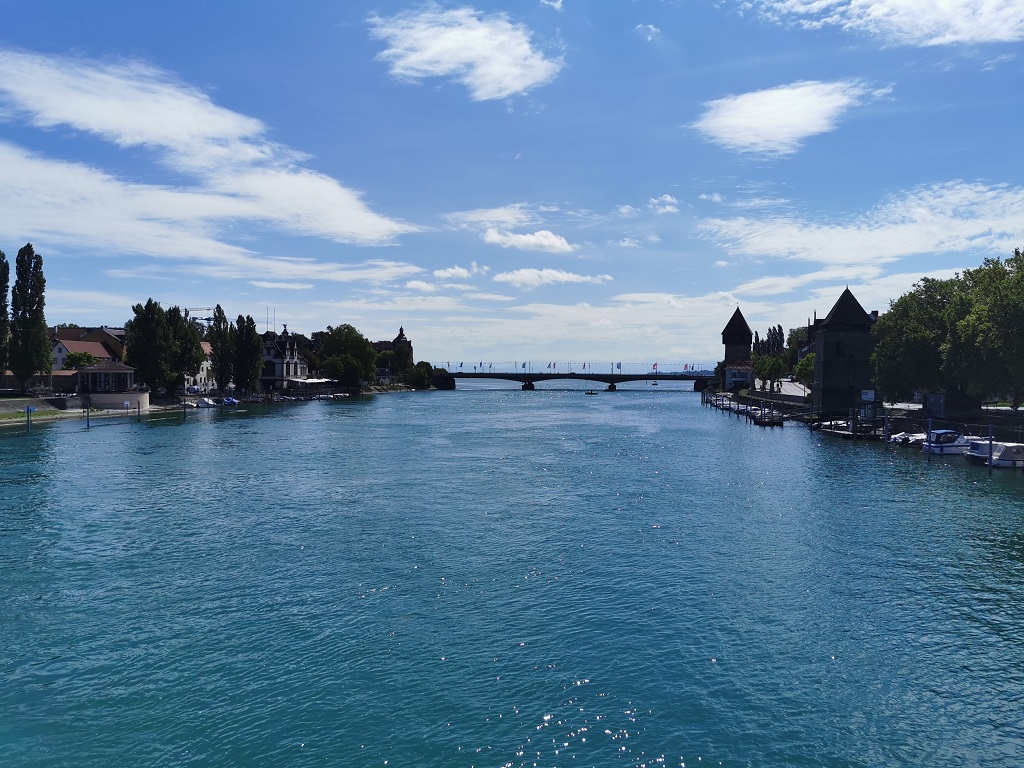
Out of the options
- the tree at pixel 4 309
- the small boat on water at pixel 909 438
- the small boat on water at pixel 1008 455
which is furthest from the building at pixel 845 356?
the tree at pixel 4 309

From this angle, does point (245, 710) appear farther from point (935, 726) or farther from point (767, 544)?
point (767, 544)

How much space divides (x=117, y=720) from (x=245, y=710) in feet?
11.3

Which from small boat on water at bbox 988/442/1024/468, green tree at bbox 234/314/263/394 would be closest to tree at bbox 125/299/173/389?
green tree at bbox 234/314/263/394

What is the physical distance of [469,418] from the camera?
13262cm

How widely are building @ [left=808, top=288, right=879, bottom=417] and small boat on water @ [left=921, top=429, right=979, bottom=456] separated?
3297 centimetres

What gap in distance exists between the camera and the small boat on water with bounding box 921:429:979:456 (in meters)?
75.0

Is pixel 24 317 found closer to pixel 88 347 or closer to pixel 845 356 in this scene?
pixel 88 347

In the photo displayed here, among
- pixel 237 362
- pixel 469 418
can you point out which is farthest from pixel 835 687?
pixel 237 362

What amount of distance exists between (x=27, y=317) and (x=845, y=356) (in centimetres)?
13273

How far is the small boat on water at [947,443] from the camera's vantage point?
246ft

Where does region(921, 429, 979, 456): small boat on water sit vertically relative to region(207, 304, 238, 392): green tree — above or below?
below

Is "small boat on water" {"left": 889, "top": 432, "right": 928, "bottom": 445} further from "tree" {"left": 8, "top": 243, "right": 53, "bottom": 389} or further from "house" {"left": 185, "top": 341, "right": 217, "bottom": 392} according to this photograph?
"house" {"left": 185, "top": 341, "right": 217, "bottom": 392}

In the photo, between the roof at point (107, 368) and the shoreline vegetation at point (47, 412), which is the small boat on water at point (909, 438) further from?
the roof at point (107, 368)

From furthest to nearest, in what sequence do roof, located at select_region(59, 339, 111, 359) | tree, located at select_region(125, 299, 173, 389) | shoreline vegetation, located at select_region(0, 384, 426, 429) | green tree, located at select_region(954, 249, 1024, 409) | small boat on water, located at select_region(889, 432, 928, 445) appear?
1. roof, located at select_region(59, 339, 111, 359)
2. tree, located at select_region(125, 299, 173, 389)
3. shoreline vegetation, located at select_region(0, 384, 426, 429)
4. small boat on water, located at select_region(889, 432, 928, 445)
5. green tree, located at select_region(954, 249, 1024, 409)
